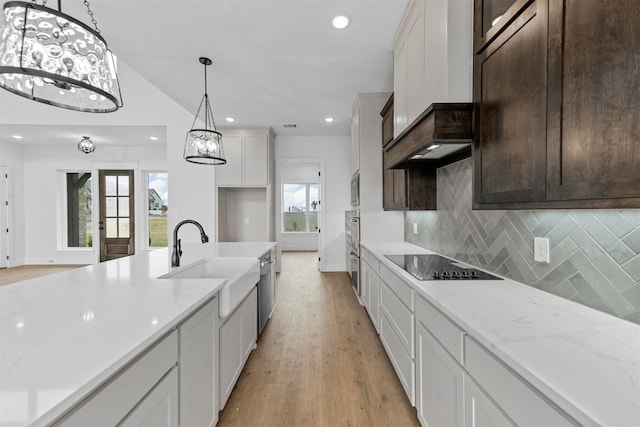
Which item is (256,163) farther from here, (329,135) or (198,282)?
(198,282)

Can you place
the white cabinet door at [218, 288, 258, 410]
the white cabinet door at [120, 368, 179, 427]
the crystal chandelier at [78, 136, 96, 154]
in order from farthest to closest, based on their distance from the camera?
the crystal chandelier at [78, 136, 96, 154], the white cabinet door at [218, 288, 258, 410], the white cabinet door at [120, 368, 179, 427]

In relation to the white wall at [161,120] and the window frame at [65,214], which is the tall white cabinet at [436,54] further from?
the window frame at [65,214]

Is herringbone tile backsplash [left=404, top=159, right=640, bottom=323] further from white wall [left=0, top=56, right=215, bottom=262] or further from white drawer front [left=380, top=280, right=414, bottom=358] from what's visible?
white wall [left=0, top=56, right=215, bottom=262]

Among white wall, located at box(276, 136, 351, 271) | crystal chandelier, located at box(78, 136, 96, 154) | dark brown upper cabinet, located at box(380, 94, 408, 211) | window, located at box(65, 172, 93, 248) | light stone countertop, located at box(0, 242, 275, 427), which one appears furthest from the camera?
window, located at box(65, 172, 93, 248)

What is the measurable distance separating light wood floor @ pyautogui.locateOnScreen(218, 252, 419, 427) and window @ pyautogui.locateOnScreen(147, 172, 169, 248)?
4.74 meters

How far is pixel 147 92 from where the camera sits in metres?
5.08

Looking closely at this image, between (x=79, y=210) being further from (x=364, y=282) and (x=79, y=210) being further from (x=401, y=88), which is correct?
(x=401, y=88)

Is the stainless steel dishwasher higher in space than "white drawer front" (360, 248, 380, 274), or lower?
lower

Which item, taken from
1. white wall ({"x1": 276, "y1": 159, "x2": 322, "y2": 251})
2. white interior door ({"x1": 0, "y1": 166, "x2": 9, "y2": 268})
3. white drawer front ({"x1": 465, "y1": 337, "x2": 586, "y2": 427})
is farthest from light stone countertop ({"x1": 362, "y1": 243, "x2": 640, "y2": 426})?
white interior door ({"x1": 0, "y1": 166, "x2": 9, "y2": 268})

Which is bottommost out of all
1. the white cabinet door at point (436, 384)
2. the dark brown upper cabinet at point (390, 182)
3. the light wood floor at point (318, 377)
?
the light wood floor at point (318, 377)

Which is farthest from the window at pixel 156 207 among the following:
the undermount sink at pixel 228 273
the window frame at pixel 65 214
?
the undermount sink at pixel 228 273

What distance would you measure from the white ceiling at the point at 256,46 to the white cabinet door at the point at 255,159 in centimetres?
112

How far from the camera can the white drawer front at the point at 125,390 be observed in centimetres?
66

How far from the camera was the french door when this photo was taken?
656cm
